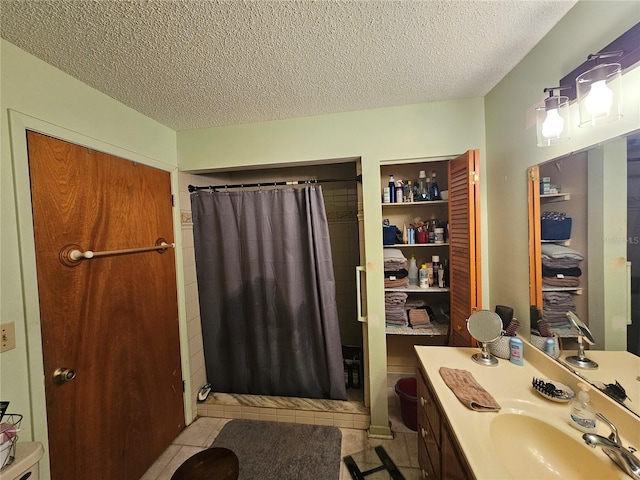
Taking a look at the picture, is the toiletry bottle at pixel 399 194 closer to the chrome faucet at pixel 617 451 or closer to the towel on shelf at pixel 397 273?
the towel on shelf at pixel 397 273

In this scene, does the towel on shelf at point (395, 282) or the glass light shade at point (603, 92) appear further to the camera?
the towel on shelf at point (395, 282)

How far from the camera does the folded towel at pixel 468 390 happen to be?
0.93 meters

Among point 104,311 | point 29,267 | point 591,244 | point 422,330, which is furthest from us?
point 422,330

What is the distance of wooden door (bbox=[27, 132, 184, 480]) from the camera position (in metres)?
1.10

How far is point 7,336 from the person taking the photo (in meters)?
0.95

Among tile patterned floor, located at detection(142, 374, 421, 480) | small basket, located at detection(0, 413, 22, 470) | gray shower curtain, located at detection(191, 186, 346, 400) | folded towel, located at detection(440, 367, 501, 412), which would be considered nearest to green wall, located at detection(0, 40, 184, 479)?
small basket, located at detection(0, 413, 22, 470)

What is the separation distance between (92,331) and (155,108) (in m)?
1.36

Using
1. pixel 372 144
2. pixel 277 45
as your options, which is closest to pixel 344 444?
pixel 372 144

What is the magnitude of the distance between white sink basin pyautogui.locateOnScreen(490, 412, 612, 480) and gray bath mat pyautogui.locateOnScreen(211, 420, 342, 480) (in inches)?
43.1

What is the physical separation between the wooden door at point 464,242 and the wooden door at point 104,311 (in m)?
2.06

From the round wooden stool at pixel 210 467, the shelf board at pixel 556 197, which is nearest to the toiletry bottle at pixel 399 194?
the shelf board at pixel 556 197

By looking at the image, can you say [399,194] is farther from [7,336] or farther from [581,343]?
[7,336]

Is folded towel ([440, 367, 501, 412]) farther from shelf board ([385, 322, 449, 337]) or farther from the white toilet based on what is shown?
the white toilet

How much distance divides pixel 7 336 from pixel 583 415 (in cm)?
216
